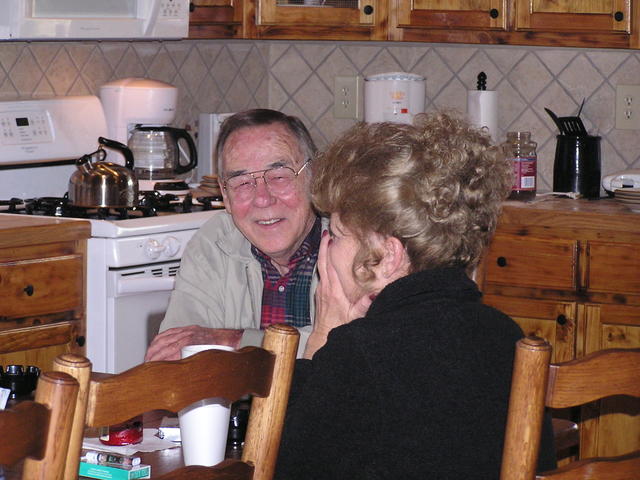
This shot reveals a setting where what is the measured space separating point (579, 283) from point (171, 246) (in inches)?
46.1

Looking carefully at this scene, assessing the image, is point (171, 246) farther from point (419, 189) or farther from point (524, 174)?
point (419, 189)

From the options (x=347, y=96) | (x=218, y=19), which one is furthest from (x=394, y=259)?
(x=347, y=96)

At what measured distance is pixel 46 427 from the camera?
1.00m

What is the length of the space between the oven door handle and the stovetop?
13 centimetres

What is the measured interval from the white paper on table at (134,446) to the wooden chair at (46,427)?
0.46 metres

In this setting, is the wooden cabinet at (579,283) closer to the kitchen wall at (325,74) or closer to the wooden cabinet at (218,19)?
the kitchen wall at (325,74)

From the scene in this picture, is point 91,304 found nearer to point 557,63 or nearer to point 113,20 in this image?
point 113,20

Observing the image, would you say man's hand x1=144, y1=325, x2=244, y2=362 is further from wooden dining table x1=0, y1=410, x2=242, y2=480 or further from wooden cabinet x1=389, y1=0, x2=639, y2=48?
wooden cabinet x1=389, y1=0, x2=639, y2=48

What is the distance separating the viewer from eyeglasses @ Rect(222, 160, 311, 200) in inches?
92.8

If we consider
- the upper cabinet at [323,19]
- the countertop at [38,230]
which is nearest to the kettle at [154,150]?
the upper cabinet at [323,19]

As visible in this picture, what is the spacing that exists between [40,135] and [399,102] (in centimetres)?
119

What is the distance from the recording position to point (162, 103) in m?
3.86

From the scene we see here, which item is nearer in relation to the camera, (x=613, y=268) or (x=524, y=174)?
(x=613, y=268)

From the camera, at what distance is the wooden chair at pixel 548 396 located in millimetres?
1220
